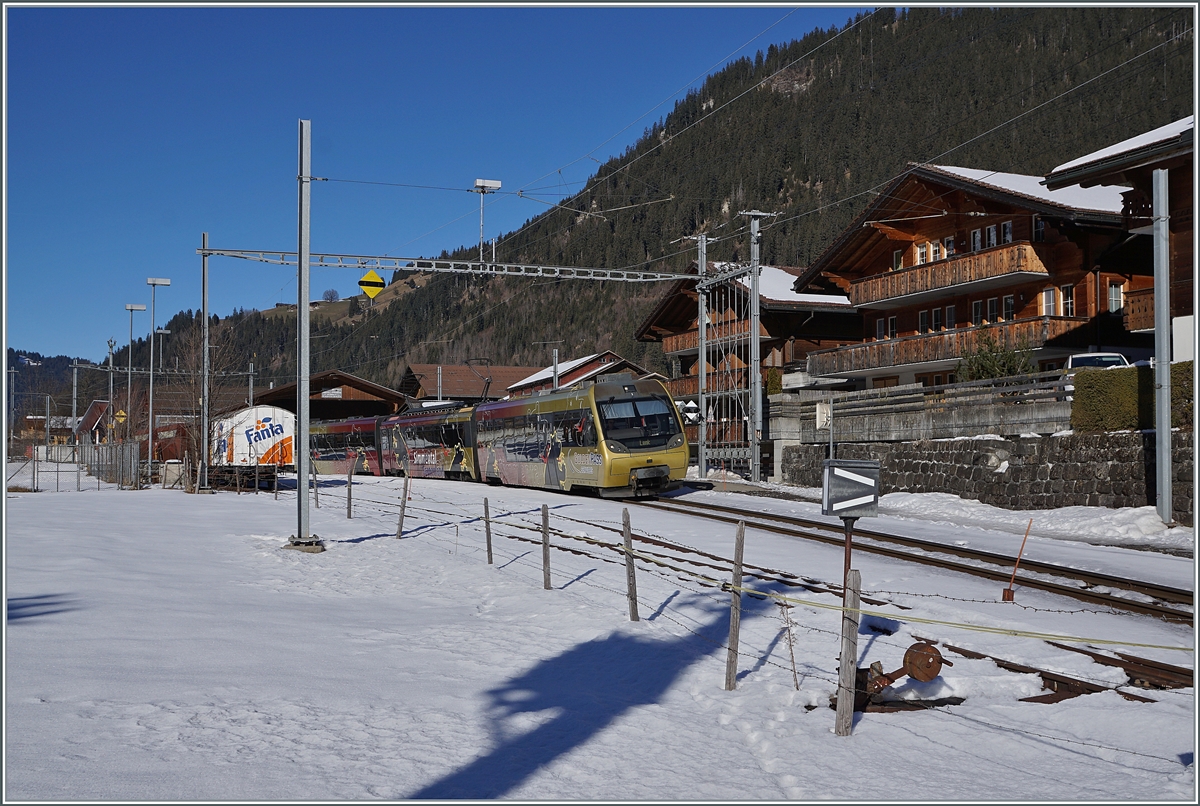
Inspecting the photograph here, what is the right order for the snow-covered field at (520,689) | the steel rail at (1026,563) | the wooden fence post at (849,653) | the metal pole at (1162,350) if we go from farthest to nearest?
the metal pole at (1162,350) < the steel rail at (1026,563) < the wooden fence post at (849,653) < the snow-covered field at (520,689)

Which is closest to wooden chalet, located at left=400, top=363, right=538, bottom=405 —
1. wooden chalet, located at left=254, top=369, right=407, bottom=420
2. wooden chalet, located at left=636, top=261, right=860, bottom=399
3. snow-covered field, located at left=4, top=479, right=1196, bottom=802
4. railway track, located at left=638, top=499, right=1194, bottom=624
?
wooden chalet, located at left=254, top=369, right=407, bottom=420

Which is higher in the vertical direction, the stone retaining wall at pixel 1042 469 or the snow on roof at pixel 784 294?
the snow on roof at pixel 784 294

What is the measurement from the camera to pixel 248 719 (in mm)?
6934


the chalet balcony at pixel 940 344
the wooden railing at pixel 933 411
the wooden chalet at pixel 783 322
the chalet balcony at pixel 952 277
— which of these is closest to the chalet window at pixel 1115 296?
the chalet balcony at pixel 940 344

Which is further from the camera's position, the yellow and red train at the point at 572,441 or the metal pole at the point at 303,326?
the yellow and red train at the point at 572,441

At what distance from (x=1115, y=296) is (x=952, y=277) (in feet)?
19.3

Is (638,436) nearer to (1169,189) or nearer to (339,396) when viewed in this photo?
(1169,189)

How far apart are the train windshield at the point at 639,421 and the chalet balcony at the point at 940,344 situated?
12.6 meters

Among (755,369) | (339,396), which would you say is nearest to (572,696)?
(755,369)

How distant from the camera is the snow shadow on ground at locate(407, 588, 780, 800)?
242 inches

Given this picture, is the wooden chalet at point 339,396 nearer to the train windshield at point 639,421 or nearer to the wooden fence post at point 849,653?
the train windshield at point 639,421

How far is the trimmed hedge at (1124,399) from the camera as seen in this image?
68.6ft

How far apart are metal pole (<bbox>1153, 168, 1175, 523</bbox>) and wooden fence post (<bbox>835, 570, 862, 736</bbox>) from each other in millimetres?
14492

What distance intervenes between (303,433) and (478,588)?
216 inches
